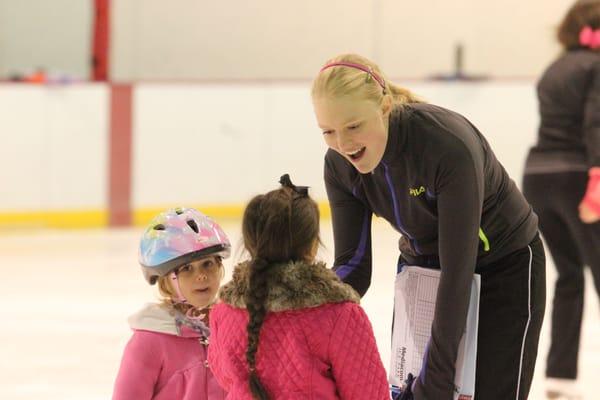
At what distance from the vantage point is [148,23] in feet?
44.9

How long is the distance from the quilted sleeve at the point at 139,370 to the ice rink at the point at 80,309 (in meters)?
0.67

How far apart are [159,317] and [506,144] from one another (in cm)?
898

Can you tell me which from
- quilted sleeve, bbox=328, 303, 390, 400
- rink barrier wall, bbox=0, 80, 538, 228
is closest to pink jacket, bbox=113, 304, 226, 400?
quilted sleeve, bbox=328, 303, 390, 400

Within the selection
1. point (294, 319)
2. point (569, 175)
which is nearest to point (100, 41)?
point (569, 175)

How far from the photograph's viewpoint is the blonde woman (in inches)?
107

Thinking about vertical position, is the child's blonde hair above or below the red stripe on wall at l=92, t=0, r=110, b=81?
above

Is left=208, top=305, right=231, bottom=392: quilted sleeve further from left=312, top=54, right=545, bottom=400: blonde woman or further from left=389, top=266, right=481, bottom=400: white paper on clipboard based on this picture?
left=389, top=266, right=481, bottom=400: white paper on clipboard

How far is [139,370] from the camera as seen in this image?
2902mm

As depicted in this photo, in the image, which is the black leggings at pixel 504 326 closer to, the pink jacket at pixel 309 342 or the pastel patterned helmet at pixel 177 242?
the pink jacket at pixel 309 342

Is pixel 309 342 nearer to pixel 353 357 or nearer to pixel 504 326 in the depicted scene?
pixel 353 357

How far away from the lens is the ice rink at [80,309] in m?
5.34

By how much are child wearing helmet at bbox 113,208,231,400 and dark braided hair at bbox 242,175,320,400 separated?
0.45 meters

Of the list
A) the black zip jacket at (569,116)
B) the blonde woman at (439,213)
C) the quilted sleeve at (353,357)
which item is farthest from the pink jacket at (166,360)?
the black zip jacket at (569,116)

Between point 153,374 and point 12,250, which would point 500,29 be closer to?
point 12,250
